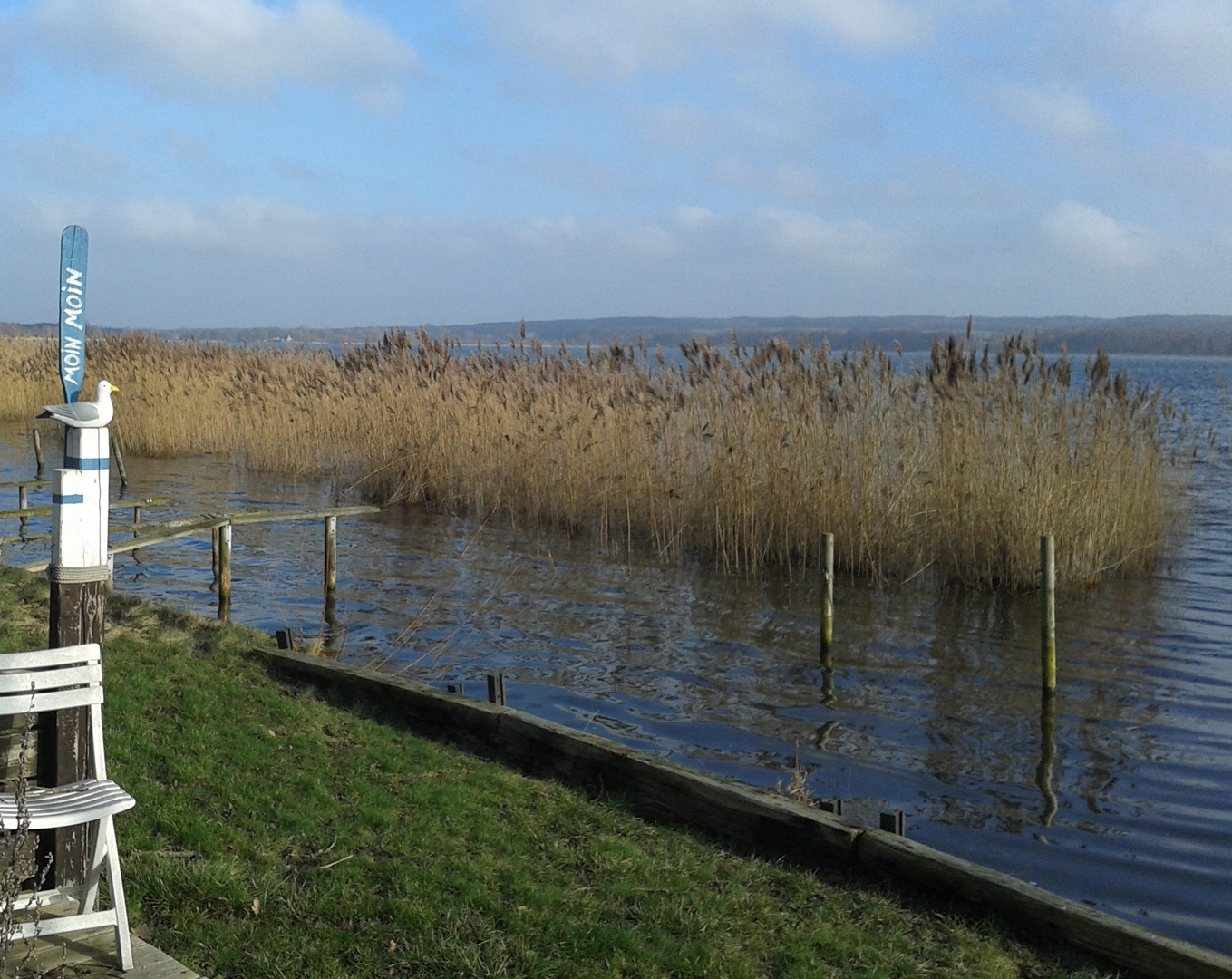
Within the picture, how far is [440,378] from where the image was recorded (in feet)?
65.0

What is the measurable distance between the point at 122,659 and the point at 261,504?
11448 mm

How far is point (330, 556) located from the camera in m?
12.7

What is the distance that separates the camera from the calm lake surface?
732 cm

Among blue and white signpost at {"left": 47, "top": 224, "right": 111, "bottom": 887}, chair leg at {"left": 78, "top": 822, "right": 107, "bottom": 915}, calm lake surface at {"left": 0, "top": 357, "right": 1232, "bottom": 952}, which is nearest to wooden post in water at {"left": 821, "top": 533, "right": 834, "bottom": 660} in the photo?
calm lake surface at {"left": 0, "top": 357, "right": 1232, "bottom": 952}

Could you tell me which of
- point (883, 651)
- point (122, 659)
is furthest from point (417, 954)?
point (883, 651)

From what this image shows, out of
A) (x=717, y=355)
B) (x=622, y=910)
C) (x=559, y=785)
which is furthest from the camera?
(x=717, y=355)

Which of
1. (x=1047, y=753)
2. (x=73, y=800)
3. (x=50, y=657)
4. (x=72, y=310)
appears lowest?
(x=1047, y=753)

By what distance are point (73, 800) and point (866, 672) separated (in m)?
7.91

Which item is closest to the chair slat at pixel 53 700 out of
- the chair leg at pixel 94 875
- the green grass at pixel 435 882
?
the chair leg at pixel 94 875

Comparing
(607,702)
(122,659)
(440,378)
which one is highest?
(440,378)

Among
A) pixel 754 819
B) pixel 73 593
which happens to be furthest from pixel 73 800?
pixel 754 819

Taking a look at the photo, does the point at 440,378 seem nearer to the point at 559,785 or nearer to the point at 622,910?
the point at 559,785

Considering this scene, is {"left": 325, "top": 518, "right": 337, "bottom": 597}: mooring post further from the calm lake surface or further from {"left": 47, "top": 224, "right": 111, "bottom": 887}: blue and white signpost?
{"left": 47, "top": 224, "right": 111, "bottom": 887}: blue and white signpost

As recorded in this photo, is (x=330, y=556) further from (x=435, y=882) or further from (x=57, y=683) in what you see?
(x=57, y=683)
